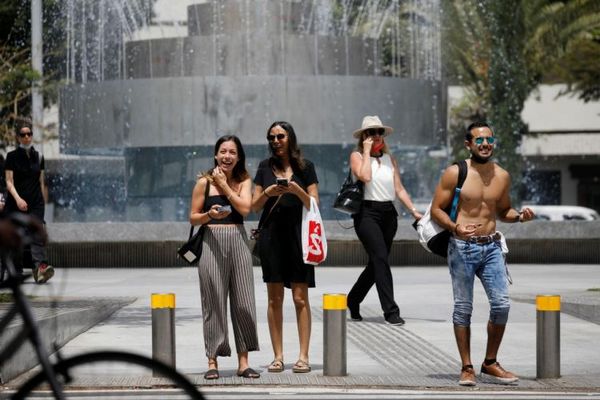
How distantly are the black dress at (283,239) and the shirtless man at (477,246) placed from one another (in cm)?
100

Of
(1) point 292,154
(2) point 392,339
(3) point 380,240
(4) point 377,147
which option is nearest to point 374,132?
(4) point 377,147

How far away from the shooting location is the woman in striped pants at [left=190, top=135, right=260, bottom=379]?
31.6 ft

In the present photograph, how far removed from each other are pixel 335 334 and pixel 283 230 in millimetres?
874

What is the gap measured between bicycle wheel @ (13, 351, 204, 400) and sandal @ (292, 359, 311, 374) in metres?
4.66

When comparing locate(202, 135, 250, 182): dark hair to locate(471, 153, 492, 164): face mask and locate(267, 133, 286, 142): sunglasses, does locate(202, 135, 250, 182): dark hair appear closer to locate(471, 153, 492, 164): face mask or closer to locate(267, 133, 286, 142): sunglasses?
locate(267, 133, 286, 142): sunglasses

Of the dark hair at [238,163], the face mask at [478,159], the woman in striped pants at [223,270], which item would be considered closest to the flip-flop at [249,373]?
the woman in striped pants at [223,270]

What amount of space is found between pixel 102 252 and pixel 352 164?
33.0ft

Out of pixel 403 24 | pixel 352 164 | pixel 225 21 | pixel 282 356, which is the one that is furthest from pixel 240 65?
pixel 403 24

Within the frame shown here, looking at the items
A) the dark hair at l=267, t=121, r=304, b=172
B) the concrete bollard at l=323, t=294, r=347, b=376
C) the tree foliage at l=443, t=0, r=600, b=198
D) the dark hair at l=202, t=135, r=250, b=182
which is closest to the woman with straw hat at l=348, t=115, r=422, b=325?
the dark hair at l=267, t=121, r=304, b=172

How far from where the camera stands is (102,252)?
2220 centimetres

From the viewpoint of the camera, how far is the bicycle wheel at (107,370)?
4840mm

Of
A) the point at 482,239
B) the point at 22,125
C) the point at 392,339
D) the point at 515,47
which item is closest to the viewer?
the point at 482,239

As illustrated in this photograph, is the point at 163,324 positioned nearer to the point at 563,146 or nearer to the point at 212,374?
the point at 212,374

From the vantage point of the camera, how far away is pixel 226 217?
9.71 meters
